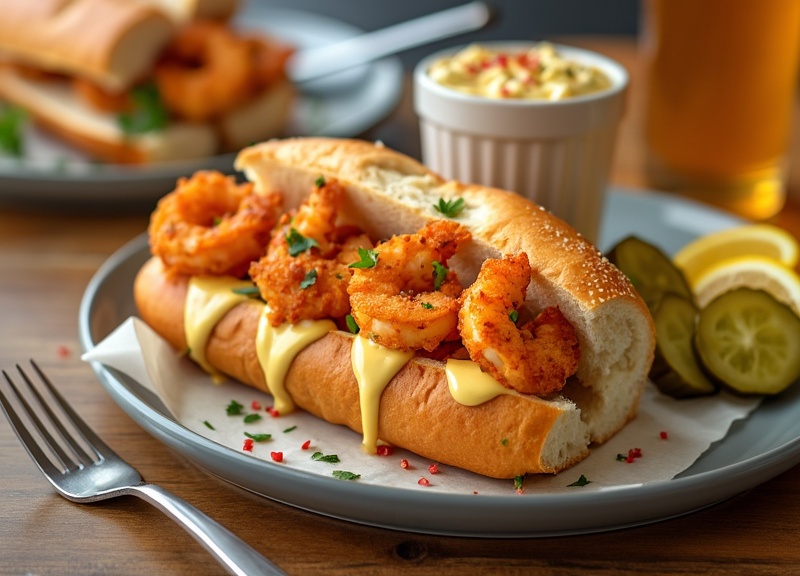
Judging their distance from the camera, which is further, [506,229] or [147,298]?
[147,298]

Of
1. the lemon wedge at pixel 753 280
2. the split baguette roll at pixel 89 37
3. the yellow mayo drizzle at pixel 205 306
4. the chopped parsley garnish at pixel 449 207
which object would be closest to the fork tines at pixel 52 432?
the yellow mayo drizzle at pixel 205 306

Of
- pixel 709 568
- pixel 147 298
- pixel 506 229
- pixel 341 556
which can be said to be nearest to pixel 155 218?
pixel 147 298

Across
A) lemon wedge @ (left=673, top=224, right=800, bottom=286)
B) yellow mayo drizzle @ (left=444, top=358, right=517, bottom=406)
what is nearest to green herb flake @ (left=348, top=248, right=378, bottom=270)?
yellow mayo drizzle @ (left=444, top=358, right=517, bottom=406)

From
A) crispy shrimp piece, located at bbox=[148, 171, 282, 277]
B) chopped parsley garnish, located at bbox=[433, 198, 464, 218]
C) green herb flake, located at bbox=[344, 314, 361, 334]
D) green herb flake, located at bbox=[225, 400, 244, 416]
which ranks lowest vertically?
green herb flake, located at bbox=[225, 400, 244, 416]

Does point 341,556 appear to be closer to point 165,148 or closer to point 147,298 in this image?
point 147,298

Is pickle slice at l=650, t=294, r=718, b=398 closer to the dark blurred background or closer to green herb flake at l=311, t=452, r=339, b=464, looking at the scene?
green herb flake at l=311, t=452, r=339, b=464

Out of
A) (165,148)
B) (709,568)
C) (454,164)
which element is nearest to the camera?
(709,568)
